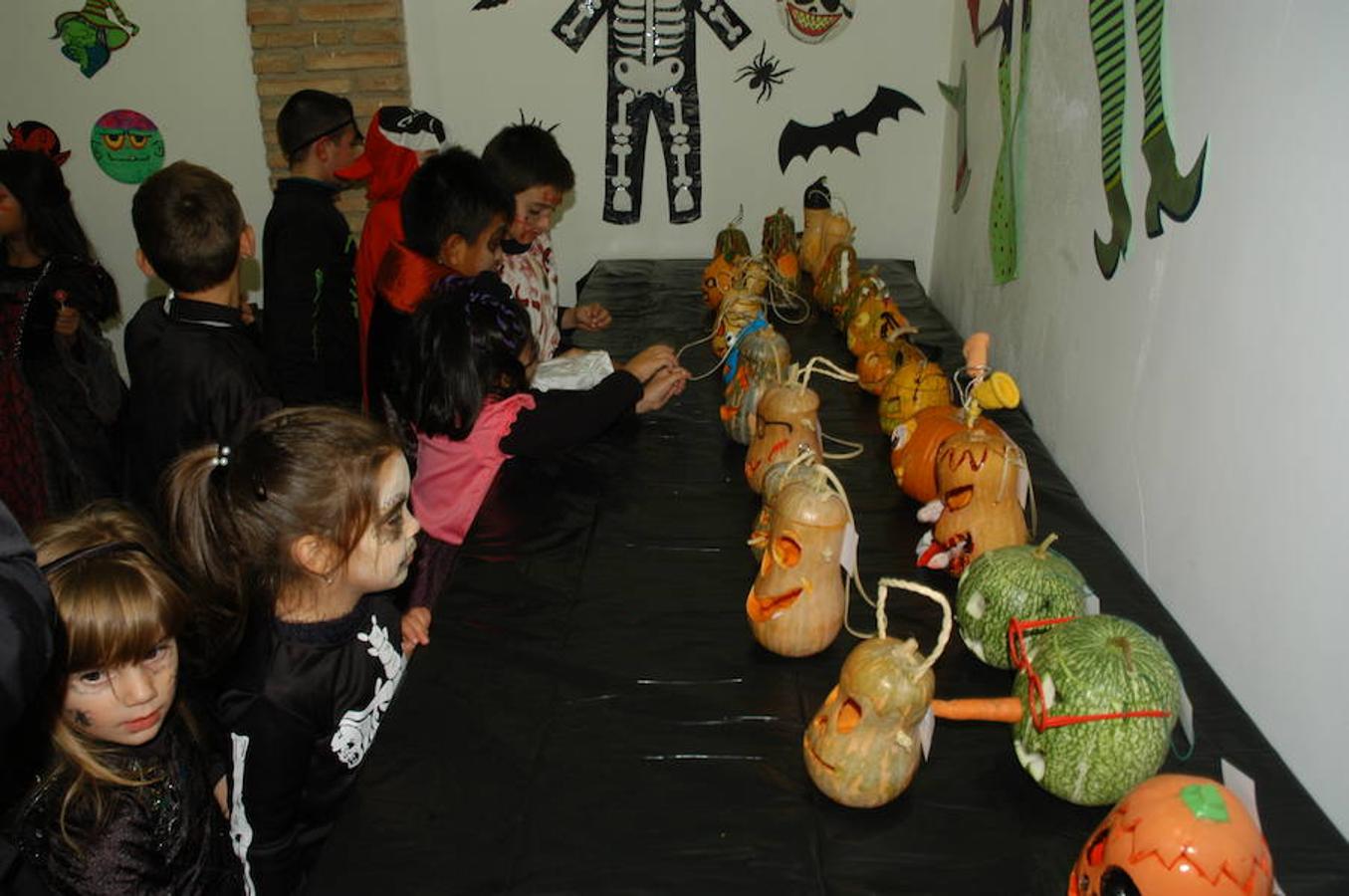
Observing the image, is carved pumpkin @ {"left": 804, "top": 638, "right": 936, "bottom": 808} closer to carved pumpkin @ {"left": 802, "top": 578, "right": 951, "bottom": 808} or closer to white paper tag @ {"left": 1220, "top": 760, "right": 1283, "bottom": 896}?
carved pumpkin @ {"left": 802, "top": 578, "right": 951, "bottom": 808}

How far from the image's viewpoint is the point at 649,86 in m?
3.88

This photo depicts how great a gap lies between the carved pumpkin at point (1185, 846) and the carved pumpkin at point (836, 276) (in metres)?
2.02

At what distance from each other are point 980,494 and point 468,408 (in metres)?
0.97

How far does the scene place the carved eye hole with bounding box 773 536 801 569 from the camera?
1.29m

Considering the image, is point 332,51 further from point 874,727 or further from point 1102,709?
point 1102,709

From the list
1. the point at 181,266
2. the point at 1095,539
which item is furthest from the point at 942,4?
the point at 181,266

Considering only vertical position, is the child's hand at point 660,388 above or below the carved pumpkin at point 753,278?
below

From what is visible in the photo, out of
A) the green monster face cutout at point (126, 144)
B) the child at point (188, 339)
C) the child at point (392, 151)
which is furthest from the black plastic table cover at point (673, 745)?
the green monster face cutout at point (126, 144)

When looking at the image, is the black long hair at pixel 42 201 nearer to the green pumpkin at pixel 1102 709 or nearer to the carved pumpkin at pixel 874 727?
the carved pumpkin at pixel 874 727

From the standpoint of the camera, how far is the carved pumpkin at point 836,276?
2814 millimetres

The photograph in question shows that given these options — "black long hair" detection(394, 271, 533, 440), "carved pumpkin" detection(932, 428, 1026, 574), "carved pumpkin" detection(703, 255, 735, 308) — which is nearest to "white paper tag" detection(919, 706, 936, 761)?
"carved pumpkin" detection(932, 428, 1026, 574)

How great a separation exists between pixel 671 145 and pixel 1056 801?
3.34m

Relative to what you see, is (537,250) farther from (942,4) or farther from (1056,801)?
(1056,801)

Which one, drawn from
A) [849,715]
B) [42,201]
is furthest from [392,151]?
[849,715]
